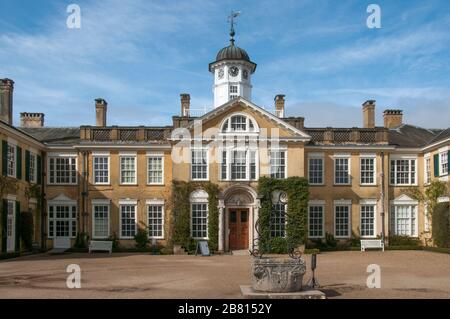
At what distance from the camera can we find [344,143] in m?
34.8

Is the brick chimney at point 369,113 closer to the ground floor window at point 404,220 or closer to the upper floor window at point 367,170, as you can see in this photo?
the upper floor window at point 367,170

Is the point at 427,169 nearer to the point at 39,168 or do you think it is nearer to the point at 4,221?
the point at 39,168

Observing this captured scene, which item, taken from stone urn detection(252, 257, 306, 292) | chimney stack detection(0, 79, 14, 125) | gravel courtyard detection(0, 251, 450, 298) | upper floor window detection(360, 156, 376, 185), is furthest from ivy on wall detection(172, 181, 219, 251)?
stone urn detection(252, 257, 306, 292)

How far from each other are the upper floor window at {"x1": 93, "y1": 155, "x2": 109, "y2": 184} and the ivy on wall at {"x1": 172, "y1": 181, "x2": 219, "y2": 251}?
5311 mm

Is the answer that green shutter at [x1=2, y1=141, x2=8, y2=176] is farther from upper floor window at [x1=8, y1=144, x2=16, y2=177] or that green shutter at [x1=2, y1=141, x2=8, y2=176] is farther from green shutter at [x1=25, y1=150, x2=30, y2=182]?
green shutter at [x1=25, y1=150, x2=30, y2=182]

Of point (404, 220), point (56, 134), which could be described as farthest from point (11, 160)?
point (404, 220)

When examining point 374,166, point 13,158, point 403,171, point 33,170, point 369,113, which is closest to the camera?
point 13,158

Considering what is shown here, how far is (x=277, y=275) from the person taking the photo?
48.1ft

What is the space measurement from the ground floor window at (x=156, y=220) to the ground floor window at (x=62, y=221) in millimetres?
4770

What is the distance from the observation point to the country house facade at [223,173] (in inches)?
1243

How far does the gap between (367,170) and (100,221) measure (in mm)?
17022
